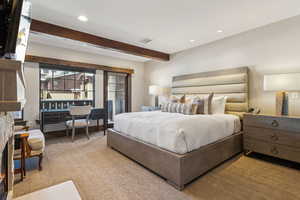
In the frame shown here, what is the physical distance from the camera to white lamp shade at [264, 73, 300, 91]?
2.25m

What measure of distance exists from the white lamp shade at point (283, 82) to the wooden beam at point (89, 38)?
2848 millimetres

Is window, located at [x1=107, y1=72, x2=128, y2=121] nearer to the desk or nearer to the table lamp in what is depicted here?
the desk

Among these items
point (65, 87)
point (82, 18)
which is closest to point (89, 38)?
point (82, 18)

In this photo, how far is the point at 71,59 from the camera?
166 inches

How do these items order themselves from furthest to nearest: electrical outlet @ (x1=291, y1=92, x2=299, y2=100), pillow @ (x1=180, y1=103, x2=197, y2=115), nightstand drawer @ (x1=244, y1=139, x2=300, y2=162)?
pillow @ (x1=180, y1=103, x2=197, y2=115) < electrical outlet @ (x1=291, y1=92, x2=299, y2=100) < nightstand drawer @ (x1=244, y1=139, x2=300, y2=162)

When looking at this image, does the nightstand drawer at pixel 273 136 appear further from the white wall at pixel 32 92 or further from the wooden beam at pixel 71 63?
the white wall at pixel 32 92

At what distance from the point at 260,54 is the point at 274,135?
161 cm

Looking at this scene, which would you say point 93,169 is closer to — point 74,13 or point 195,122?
point 195,122

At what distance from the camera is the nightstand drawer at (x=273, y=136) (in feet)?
7.11

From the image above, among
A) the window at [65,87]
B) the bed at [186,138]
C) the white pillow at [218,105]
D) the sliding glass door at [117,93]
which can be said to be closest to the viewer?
the bed at [186,138]

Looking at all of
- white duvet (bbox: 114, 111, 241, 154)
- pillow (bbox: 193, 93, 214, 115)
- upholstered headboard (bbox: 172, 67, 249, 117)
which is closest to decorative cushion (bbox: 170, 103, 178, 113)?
pillow (bbox: 193, 93, 214, 115)

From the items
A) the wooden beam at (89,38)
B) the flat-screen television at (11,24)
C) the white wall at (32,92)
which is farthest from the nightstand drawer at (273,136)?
the white wall at (32,92)

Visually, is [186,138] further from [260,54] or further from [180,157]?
[260,54]

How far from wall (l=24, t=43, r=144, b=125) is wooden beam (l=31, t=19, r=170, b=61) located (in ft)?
4.59
